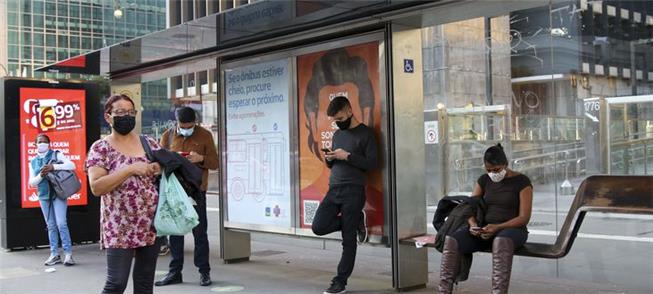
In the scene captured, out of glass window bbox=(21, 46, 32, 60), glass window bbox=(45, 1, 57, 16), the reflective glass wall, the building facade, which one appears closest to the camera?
the reflective glass wall

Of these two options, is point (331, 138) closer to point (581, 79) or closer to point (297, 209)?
point (297, 209)

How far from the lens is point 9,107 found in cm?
924

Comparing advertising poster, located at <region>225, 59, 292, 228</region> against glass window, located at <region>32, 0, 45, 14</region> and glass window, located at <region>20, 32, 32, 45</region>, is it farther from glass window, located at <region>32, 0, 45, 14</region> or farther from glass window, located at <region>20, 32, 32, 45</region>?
glass window, located at <region>20, 32, 32, 45</region>

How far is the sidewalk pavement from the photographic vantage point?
21.0ft

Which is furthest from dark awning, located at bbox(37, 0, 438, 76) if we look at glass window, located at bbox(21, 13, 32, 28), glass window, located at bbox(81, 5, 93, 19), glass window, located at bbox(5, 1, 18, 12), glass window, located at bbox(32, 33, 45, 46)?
glass window, located at bbox(32, 33, 45, 46)

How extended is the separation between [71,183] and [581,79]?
20.5ft

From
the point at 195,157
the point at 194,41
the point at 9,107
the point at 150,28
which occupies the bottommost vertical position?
the point at 195,157

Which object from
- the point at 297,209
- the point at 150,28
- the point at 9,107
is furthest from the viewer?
the point at 150,28

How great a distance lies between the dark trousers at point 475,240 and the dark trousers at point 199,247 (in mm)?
2582

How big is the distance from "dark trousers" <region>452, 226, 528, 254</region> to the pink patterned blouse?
2.53 meters

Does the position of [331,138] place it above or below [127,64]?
below

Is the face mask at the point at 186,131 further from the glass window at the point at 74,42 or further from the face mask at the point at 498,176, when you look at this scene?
the glass window at the point at 74,42

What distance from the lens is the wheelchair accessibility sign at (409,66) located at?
245 inches

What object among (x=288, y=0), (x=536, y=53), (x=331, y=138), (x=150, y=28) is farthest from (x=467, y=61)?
(x=150, y=28)
